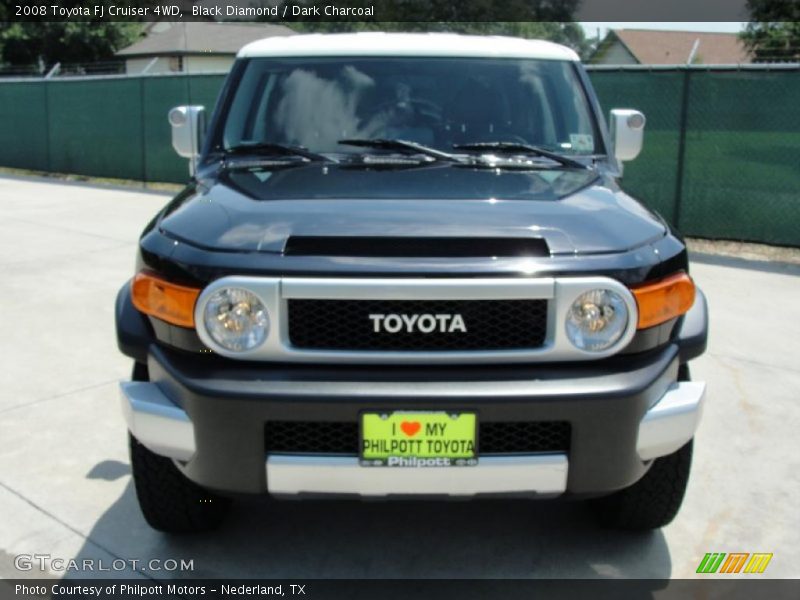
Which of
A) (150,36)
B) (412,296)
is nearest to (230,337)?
(412,296)

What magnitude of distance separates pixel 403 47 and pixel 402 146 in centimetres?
65

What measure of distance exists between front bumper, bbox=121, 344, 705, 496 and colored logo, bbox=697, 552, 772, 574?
0.78m

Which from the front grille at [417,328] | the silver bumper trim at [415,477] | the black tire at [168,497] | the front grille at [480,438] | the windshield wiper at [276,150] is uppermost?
the windshield wiper at [276,150]

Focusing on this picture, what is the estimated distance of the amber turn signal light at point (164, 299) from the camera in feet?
8.61

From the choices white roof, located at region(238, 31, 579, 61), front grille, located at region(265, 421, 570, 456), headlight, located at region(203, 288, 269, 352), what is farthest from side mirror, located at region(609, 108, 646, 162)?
headlight, located at region(203, 288, 269, 352)

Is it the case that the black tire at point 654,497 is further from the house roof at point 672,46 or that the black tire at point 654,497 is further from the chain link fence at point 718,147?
the house roof at point 672,46

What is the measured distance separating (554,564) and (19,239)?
26.8 feet

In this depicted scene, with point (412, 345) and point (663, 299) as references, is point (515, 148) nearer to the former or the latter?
point (663, 299)

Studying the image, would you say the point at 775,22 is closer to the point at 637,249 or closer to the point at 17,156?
the point at 17,156

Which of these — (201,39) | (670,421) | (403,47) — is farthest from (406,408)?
(201,39)

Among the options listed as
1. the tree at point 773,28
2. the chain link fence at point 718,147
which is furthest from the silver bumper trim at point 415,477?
the tree at point 773,28

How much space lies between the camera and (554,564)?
10.4 ft

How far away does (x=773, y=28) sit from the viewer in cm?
2745

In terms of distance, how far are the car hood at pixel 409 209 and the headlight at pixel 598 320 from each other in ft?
0.48
